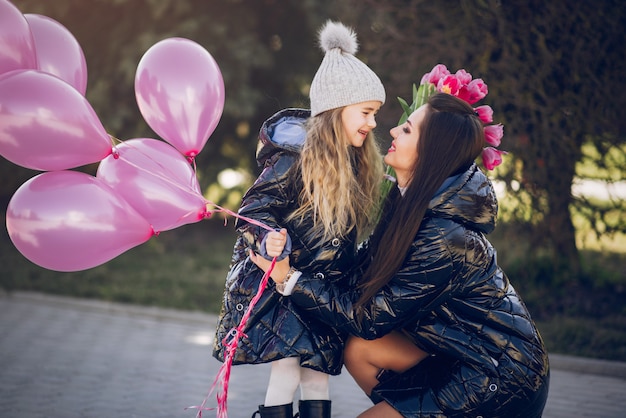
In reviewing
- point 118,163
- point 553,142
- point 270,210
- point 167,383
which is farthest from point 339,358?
point 553,142

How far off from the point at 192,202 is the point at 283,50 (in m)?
6.59

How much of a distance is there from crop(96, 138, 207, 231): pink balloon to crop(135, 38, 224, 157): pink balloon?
0.47ft

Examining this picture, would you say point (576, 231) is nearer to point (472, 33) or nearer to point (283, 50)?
point (472, 33)

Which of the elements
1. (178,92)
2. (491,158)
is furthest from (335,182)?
(178,92)

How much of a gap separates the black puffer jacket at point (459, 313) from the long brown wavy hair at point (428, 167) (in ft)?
0.12

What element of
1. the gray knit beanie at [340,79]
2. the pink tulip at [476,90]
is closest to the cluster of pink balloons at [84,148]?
the gray knit beanie at [340,79]

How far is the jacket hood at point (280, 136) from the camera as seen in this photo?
3.04 meters

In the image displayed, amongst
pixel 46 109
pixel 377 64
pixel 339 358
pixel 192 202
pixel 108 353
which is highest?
pixel 377 64

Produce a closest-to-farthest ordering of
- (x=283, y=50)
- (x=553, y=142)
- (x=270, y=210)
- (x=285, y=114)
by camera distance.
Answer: (x=270, y=210), (x=285, y=114), (x=553, y=142), (x=283, y=50)

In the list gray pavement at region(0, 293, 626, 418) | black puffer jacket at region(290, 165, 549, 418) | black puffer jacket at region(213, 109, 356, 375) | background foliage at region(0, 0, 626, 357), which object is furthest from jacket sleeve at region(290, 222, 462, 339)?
Answer: background foliage at region(0, 0, 626, 357)

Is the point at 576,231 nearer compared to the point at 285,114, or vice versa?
the point at 285,114

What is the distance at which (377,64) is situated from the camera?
6582 millimetres

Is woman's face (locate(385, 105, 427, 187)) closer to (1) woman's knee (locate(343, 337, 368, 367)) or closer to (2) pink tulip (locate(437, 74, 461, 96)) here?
(2) pink tulip (locate(437, 74, 461, 96))

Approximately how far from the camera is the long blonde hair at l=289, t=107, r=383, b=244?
9.74ft
